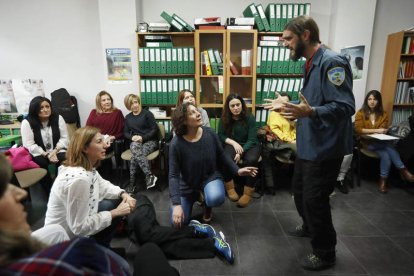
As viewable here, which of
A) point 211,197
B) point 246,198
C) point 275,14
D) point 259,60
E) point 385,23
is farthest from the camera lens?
point 385,23

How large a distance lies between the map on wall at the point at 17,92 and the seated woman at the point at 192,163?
2.83 m

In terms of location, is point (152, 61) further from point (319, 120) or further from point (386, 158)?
point (386, 158)

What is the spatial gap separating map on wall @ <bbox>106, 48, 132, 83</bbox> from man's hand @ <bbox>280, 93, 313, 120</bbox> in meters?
2.65

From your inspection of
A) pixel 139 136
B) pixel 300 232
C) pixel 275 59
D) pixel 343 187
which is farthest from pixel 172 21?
pixel 343 187

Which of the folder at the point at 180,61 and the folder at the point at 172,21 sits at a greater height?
the folder at the point at 172,21

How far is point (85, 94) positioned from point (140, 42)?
117cm

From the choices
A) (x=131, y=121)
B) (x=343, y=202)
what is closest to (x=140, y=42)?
(x=131, y=121)

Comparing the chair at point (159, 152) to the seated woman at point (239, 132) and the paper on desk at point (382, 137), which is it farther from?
the paper on desk at point (382, 137)

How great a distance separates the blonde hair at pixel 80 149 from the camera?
4.83 feet

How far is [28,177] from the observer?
2.32m

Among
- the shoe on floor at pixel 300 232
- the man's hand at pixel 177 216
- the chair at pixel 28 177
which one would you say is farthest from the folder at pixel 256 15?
the chair at pixel 28 177

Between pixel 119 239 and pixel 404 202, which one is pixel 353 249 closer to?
pixel 404 202

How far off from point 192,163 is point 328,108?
1078 mm

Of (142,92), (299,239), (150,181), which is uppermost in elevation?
(142,92)
